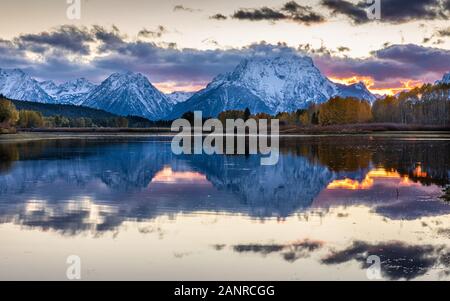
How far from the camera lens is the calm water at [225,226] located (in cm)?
1652

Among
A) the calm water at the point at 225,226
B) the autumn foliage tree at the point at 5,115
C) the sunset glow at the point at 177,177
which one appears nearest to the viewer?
the calm water at the point at 225,226

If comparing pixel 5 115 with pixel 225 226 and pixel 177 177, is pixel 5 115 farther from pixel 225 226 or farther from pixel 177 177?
pixel 225 226

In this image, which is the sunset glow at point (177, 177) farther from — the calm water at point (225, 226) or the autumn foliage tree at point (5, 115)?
the autumn foliage tree at point (5, 115)

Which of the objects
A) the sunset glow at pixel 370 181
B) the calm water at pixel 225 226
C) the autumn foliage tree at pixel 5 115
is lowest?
the calm water at pixel 225 226

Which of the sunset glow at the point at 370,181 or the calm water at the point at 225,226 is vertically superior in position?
the sunset glow at the point at 370,181

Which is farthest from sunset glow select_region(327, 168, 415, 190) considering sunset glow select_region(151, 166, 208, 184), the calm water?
sunset glow select_region(151, 166, 208, 184)

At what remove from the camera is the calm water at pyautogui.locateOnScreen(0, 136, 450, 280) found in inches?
650

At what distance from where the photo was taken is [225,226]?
2247 centimetres

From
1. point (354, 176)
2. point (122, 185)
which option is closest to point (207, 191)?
point (122, 185)

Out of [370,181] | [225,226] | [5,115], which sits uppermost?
[5,115]

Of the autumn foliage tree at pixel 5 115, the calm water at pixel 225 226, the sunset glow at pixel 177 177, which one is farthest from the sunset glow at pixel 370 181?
the autumn foliage tree at pixel 5 115

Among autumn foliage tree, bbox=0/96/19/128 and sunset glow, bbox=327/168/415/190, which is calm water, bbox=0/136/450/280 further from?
autumn foliage tree, bbox=0/96/19/128

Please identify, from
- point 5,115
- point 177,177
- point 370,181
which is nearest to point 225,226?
point 370,181
